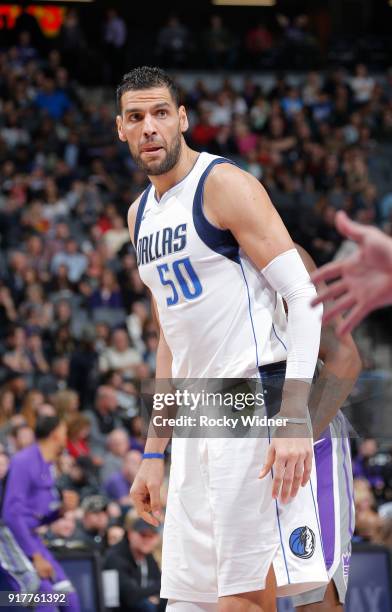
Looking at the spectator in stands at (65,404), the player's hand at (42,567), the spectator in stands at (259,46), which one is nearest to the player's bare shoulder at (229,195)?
the player's hand at (42,567)

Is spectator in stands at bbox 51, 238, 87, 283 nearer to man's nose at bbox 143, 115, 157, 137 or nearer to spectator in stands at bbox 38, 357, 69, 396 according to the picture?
spectator in stands at bbox 38, 357, 69, 396

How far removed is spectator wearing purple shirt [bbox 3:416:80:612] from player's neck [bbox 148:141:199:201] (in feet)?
12.9

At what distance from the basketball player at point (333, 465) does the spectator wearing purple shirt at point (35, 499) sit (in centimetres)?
342

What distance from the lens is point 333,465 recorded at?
4.73 metres

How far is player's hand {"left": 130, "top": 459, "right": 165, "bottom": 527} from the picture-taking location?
466cm

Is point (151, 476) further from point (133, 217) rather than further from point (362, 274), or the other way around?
point (362, 274)

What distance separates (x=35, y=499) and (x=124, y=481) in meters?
2.97

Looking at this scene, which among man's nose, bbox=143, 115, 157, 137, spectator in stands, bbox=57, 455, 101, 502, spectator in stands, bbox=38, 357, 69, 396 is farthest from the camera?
spectator in stands, bbox=38, 357, 69, 396

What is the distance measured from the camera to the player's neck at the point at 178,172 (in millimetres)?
4520

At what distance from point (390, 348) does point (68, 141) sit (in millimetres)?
6476

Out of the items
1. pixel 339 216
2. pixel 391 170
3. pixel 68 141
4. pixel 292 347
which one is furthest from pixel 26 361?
pixel 339 216

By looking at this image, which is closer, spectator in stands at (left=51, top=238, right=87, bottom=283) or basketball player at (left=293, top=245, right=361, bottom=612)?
basketball player at (left=293, top=245, right=361, bottom=612)

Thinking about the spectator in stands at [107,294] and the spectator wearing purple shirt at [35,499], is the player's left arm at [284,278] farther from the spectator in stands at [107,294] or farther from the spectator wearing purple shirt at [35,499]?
the spectator in stands at [107,294]
